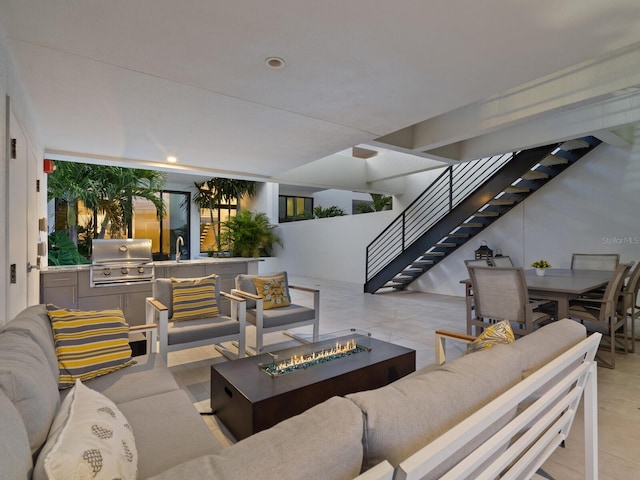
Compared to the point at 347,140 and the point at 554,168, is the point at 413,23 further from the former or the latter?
the point at 554,168

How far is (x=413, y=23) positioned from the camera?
76.1 inches

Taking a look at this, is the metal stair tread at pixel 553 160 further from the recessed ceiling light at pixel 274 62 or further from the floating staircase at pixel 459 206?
the recessed ceiling light at pixel 274 62

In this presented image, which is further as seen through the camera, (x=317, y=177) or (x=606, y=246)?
(x=317, y=177)

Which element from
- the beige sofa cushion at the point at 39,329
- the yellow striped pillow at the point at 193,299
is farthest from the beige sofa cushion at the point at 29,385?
the yellow striped pillow at the point at 193,299

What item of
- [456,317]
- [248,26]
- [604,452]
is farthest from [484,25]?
[456,317]

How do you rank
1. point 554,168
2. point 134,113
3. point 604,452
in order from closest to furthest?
point 604,452
point 134,113
point 554,168

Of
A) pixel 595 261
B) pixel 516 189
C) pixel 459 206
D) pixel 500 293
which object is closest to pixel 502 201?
pixel 516 189

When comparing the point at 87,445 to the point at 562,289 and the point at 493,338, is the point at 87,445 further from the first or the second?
the point at 562,289

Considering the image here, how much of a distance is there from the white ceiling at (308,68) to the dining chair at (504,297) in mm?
1639

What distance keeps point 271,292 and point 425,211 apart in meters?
5.17

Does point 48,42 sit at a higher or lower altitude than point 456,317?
higher

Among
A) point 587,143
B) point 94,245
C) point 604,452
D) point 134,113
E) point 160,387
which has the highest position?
point 587,143

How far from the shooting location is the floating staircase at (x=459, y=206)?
550 cm

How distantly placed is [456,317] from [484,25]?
4.26 m
